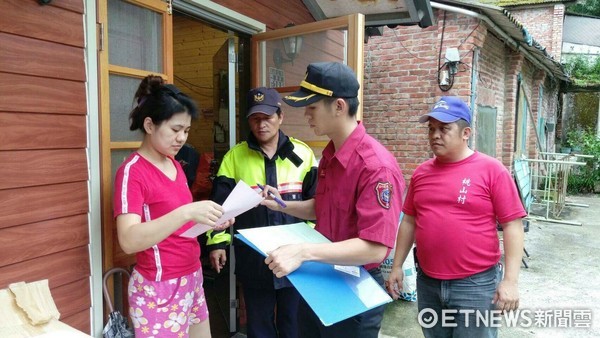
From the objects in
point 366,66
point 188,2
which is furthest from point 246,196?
point 366,66

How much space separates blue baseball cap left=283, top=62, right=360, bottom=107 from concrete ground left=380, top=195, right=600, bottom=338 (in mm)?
2504

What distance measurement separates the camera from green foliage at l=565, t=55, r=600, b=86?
14.4 m

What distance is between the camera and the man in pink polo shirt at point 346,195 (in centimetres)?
135

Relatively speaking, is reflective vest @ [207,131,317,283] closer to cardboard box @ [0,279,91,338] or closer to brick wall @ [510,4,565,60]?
cardboard box @ [0,279,91,338]

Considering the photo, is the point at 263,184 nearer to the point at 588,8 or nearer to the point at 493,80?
the point at 493,80

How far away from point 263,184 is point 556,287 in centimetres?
369

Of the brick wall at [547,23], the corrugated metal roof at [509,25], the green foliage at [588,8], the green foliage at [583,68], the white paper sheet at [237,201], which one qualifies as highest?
the green foliage at [588,8]

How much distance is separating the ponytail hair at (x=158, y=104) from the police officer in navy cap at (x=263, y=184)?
576 mm

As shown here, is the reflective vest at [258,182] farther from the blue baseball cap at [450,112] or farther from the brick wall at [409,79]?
the brick wall at [409,79]

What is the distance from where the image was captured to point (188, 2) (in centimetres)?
243

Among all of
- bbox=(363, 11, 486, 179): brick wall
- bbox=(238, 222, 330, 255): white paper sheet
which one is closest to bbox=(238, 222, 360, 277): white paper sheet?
bbox=(238, 222, 330, 255): white paper sheet

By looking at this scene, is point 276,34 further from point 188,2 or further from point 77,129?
point 77,129

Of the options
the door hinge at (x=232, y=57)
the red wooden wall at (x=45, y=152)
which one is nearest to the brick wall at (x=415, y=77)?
the door hinge at (x=232, y=57)

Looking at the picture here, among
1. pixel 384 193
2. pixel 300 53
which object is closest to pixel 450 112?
pixel 384 193
